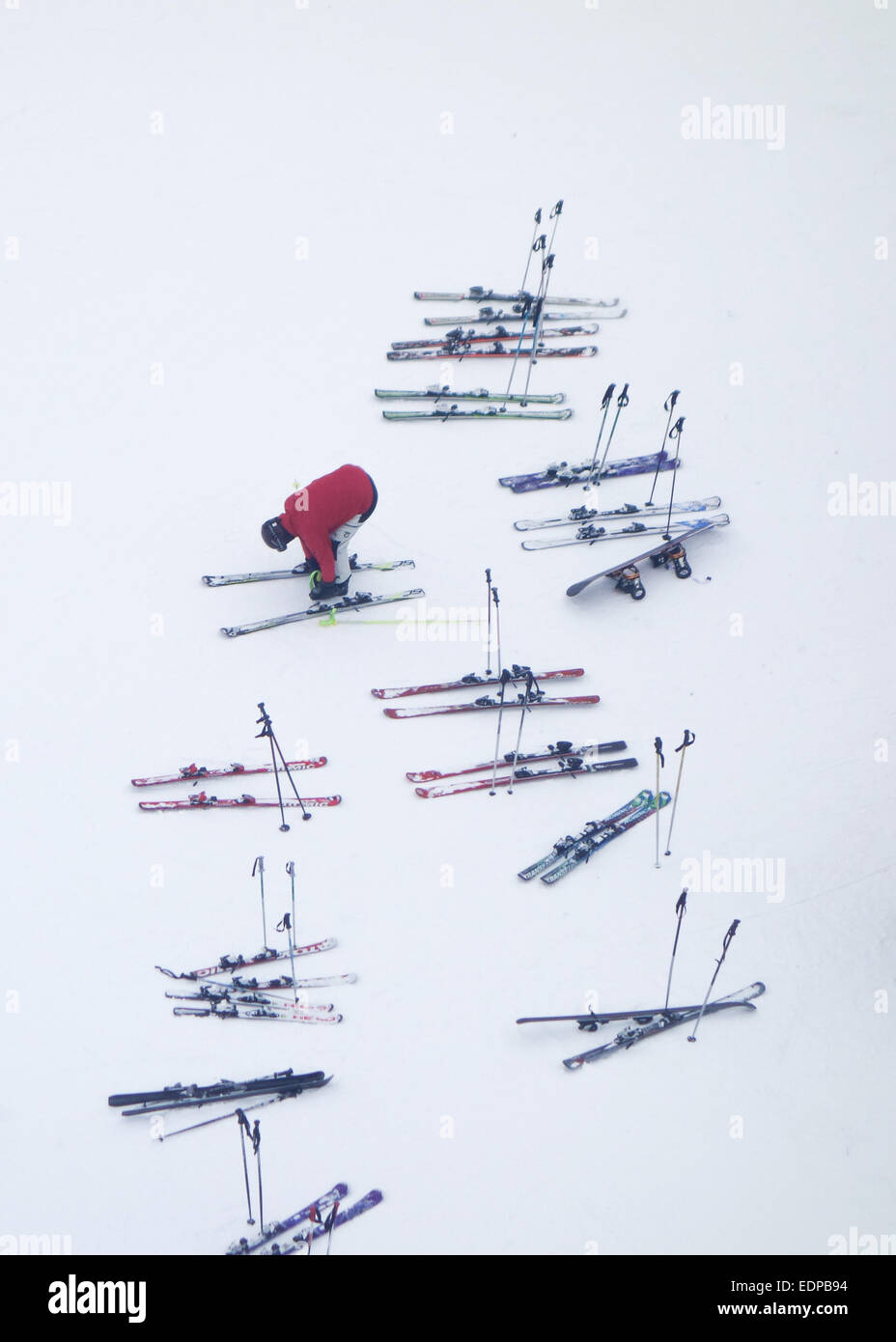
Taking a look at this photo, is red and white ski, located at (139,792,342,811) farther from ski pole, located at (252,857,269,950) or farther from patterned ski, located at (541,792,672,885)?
patterned ski, located at (541,792,672,885)

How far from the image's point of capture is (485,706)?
9320 millimetres

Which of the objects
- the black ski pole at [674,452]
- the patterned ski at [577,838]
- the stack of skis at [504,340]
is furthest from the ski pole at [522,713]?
the stack of skis at [504,340]

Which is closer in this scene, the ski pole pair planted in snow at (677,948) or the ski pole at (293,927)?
the ski pole pair planted in snow at (677,948)

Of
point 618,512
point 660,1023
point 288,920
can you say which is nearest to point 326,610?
point 618,512

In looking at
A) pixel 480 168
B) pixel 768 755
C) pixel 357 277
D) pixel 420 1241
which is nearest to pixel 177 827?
pixel 420 1241

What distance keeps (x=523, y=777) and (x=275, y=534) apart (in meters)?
2.32

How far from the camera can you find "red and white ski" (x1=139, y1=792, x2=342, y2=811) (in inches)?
340

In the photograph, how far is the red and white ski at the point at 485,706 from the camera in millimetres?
9258

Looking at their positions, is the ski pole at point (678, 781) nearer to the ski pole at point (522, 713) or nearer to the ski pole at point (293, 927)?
the ski pole at point (522, 713)

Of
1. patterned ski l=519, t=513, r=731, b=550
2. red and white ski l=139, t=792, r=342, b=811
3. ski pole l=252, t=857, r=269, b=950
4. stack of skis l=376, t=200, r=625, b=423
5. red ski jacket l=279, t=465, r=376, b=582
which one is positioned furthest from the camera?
stack of skis l=376, t=200, r=625, b=423

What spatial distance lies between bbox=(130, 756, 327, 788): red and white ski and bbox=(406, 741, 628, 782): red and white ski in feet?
2.00

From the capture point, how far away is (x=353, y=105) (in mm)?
14523

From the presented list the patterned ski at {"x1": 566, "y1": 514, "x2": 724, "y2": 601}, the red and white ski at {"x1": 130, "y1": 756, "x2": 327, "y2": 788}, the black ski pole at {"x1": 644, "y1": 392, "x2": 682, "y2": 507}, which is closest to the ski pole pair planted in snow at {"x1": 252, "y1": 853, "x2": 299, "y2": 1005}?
the red and white ski at {"x1": 130, "y1": 756, "x2": 327, "y2": 788}
